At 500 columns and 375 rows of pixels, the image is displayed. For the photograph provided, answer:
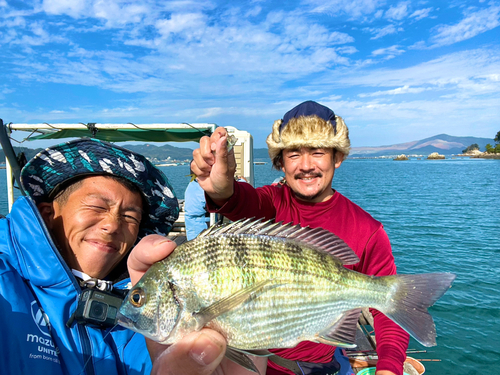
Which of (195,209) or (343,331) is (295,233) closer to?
(343,331)

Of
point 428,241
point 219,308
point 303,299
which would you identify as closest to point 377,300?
point 303,299

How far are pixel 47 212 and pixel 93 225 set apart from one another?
466mm

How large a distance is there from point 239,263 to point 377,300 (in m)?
0.98

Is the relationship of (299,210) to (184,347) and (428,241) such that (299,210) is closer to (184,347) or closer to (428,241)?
(184,347)

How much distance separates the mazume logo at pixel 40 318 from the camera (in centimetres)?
186

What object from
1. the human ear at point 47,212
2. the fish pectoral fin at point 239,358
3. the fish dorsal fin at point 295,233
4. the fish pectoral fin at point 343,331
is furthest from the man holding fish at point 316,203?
the human ear at point 47,212

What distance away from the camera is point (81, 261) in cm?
226

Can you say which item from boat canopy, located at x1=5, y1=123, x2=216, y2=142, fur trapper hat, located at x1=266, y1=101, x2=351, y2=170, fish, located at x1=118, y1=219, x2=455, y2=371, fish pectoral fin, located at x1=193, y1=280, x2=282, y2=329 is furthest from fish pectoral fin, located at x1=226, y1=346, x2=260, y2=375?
boat canopy, located at x1=5, y1=123, x2=216, y2=142

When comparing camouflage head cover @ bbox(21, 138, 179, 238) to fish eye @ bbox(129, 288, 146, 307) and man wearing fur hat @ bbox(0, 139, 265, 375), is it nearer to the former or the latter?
man wearing fur hat @ bbox(0, 139, 265, 375)

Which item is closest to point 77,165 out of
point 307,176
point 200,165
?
point 200,165

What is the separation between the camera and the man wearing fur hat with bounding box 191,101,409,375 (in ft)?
7.44

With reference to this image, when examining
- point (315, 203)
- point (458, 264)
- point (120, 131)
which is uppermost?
point (120, 131)

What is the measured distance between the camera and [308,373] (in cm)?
234

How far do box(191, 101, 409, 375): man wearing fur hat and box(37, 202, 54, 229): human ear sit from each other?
3.93 feet
